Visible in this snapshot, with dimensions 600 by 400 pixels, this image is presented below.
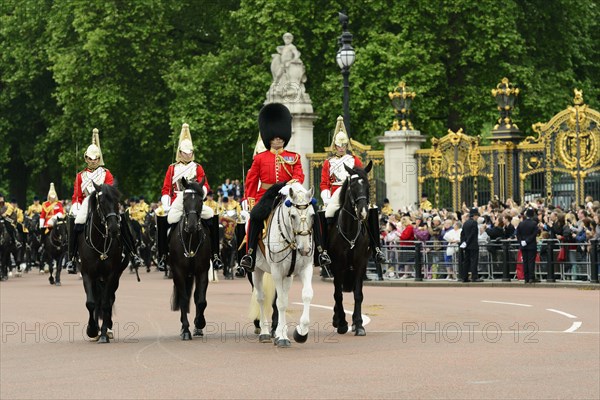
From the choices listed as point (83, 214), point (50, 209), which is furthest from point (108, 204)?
point (50, 209)

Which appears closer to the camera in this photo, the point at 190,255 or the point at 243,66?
the point at 190,255

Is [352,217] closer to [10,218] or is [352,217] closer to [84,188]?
[84,188]

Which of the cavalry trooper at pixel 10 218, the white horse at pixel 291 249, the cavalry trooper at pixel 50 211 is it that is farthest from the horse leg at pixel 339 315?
the cavalry trooper at pixel 10 218

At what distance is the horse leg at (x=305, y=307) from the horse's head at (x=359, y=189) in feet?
5.37

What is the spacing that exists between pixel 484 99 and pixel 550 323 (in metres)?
26.4

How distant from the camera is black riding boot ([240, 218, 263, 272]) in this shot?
17031 millimetres

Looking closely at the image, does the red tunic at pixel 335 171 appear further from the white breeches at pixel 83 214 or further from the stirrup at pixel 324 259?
the white breeches at pixel 83 214

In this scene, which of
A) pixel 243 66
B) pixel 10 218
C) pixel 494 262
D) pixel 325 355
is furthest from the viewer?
pixel 243 66

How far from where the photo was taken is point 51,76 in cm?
5762

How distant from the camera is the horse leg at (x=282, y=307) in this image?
1645cm

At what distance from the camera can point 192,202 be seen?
1795 cm

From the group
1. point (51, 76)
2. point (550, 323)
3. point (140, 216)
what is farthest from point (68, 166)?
point (550, 323)

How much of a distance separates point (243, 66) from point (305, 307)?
33492 millimetres

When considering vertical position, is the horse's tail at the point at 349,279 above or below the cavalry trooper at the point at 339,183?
below
